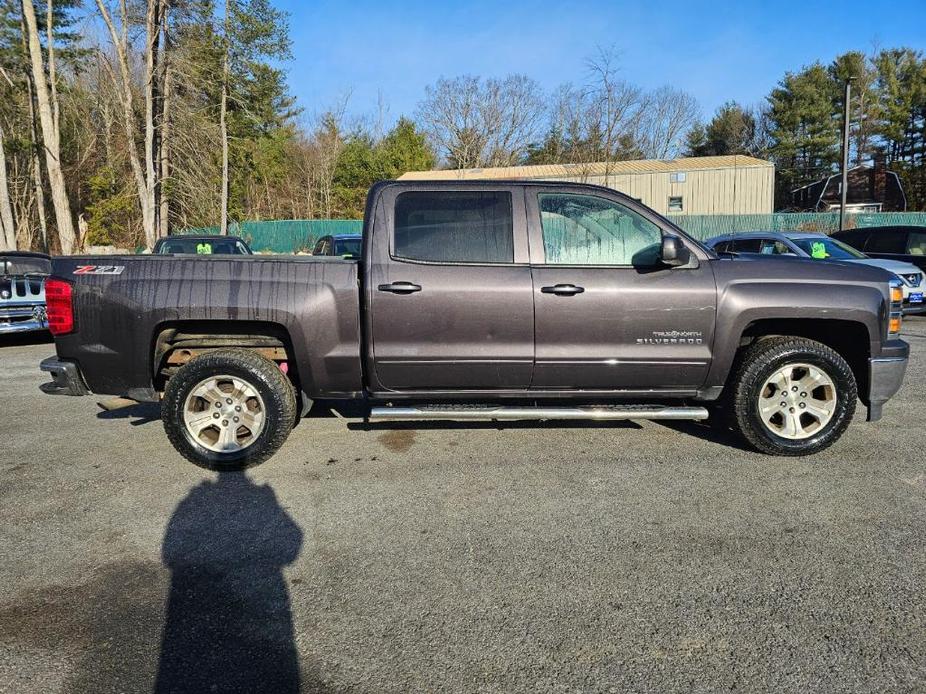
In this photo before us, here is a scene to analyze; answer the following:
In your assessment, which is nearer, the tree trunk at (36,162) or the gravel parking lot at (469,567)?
the gravel parking lot at (469,567)

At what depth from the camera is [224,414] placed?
4.55 metres

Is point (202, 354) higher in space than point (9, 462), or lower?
higher

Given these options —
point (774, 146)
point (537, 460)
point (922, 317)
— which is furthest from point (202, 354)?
point (774, 146)

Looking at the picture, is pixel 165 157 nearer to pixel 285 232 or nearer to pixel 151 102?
pixel 151 102

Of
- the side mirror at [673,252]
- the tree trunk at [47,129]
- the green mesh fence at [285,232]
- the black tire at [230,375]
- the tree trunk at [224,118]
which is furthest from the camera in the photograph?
the green mesh fence at [285,232]

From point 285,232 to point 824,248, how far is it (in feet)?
97.1

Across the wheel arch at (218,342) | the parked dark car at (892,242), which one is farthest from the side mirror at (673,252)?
the parked dark car at (892,242)

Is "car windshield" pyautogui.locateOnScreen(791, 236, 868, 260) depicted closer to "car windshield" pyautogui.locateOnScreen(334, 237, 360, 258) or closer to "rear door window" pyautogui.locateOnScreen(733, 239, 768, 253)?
"rear door window" pyautogui.locateOnScreen(733, 239, 768, 253)

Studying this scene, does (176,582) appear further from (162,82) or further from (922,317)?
(162,82)

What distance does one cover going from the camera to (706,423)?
550 cm

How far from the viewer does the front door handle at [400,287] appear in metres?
4.37

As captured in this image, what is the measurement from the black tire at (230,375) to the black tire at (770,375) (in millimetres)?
3173

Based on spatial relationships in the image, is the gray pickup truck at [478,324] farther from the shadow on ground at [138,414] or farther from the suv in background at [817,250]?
the suv in background at [817,250]

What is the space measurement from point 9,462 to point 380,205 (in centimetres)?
327
